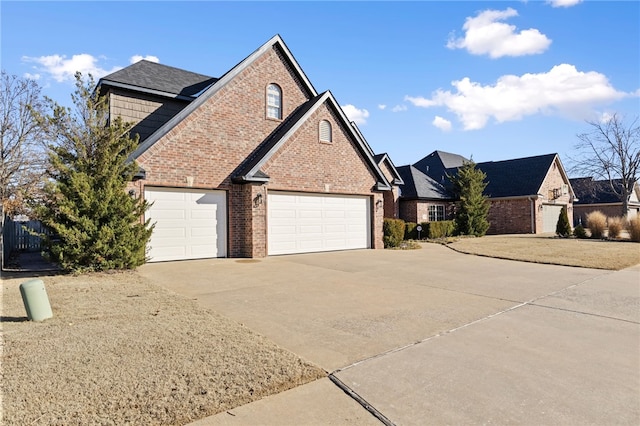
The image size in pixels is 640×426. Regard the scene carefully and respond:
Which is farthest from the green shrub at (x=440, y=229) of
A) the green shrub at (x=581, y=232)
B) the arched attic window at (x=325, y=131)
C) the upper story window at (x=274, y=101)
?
the upper story window at (x=274, y=101)

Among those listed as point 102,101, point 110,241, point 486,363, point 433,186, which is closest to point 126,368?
point 486,363

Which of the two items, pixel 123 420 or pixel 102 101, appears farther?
pixel 102 101

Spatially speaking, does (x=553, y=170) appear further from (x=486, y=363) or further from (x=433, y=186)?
(x=486, y=363)

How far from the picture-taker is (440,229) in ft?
79.0

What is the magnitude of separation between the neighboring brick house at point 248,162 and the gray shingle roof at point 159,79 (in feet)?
0.16

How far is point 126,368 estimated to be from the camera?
3717 millimetres

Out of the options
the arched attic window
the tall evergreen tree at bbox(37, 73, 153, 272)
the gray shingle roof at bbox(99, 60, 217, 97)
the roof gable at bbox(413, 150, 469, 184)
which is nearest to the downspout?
the roof gable at bbox(413, 150, 469, 184)

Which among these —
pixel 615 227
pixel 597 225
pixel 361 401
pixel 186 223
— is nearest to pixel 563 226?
pixel 597 225

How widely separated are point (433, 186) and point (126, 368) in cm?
2809

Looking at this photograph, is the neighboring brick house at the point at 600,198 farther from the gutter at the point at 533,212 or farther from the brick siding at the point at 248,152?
the brick siding at the point at 248,152

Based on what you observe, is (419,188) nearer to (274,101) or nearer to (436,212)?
(436,212)

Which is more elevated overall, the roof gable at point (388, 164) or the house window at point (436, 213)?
the roof gable at point (388, 164)

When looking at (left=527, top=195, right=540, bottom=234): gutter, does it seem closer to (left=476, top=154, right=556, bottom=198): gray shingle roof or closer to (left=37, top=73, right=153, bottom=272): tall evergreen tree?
(left=476, top=154, right=556, bottom=198): gray shingle roof

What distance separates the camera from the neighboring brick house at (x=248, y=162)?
1238cm
